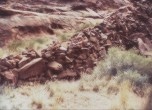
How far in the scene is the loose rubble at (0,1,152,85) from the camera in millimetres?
8867

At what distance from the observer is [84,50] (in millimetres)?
10391

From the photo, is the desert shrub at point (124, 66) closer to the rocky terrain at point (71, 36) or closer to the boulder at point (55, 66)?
the rocky terrain at point (71, 36)

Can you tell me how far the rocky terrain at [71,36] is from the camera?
9.07 meters

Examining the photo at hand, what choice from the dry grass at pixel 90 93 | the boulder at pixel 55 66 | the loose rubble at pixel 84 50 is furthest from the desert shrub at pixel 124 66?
the boulder at pixel 55 66

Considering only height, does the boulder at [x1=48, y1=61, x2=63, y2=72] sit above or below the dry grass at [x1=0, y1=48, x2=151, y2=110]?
below

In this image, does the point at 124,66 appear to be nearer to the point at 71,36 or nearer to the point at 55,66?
the point at 55,66

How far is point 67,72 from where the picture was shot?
9.51m

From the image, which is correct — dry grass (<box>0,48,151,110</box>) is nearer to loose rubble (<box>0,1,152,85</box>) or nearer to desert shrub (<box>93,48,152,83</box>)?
desert shrub (<box>93,48,152,83</box>)

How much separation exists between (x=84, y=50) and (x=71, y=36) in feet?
4.85

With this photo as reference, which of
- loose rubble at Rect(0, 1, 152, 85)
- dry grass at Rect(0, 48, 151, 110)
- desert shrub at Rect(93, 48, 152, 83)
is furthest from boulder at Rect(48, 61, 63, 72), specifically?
desert shrub at Rect(93, 48, 152, 83)

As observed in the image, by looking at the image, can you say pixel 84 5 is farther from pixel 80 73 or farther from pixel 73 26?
pixel 80 73

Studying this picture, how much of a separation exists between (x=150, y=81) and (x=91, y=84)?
6.29ft

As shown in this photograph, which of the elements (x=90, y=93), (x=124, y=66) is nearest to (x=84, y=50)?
(x=124, y=66)

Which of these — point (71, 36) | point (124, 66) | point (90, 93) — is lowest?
point (71, 36)
